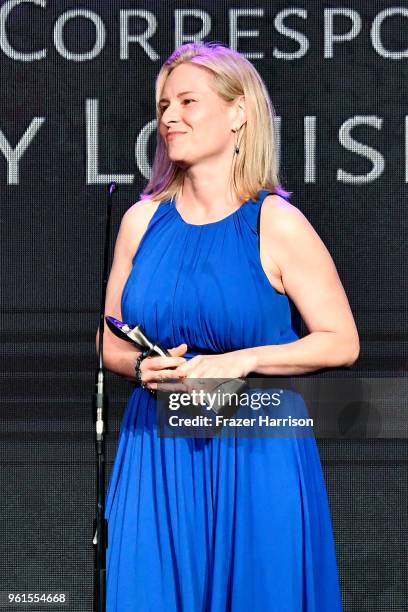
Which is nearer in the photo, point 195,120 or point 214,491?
point 214,491

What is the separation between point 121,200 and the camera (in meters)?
3.68

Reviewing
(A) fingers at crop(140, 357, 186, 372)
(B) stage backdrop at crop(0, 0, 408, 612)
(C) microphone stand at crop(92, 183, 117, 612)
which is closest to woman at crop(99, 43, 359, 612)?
(A) fingers at crop(140, 357, 186, 372)

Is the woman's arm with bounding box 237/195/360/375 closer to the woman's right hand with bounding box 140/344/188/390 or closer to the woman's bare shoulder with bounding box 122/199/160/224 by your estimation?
the woman's right hand with bounding box 140/344/188/390

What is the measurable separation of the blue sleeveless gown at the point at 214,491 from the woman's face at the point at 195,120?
16cm

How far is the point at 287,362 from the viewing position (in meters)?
2.32

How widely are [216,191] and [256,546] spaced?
0.74 m

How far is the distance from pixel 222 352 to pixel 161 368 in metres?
0.16

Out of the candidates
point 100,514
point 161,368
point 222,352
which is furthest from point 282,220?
point 100,514

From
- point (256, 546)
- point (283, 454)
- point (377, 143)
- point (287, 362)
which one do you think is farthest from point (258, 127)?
point (377, 143)

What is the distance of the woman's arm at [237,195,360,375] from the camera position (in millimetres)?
2316

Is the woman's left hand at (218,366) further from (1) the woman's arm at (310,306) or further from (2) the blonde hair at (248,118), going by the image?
(2) the blonde hair at (248,118)

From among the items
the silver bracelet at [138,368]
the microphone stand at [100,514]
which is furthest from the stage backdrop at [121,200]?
the microphone stand at [100,514]

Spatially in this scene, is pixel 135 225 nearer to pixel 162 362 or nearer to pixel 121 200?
pixel 162 362

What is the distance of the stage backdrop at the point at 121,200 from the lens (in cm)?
358
